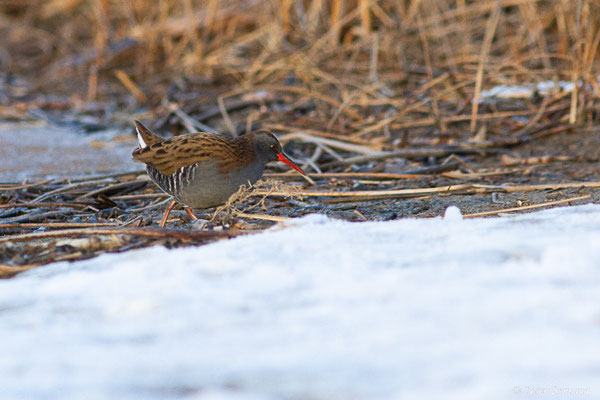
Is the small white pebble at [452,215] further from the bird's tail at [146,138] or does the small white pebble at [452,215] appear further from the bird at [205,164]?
the bird's tail at [146,138]

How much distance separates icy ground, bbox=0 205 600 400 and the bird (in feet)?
3.32

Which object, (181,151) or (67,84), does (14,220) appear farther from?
(67,84)

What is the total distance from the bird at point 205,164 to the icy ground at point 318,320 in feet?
3.32

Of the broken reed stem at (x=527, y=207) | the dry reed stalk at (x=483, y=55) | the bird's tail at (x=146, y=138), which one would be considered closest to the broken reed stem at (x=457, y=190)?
the broken reed stem at (x=527, y=207)

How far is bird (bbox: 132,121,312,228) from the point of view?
344 cm

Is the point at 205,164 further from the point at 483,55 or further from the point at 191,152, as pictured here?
the point at 483,55

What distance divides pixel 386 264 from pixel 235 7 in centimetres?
756

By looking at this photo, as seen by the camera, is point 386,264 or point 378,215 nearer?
point 386,264

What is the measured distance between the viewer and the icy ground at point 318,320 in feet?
5.08

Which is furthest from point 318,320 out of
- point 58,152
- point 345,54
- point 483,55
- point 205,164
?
point 345,54

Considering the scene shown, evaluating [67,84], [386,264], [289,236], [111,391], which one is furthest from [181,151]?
[67,84]

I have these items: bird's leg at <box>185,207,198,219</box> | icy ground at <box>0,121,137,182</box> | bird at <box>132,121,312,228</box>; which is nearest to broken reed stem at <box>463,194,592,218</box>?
bird at <box>132,121,312,228</box>

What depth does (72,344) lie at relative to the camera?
175cm

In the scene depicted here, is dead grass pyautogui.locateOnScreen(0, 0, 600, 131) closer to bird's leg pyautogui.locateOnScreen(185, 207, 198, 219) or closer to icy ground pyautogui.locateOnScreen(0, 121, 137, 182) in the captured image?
icy ground pyautogui.locateOnScreen(0, 121, 137, 182)
